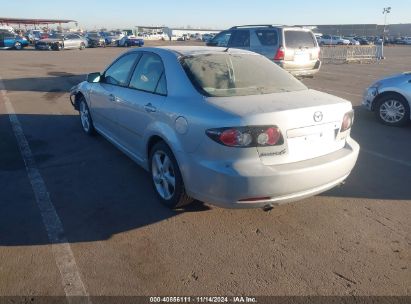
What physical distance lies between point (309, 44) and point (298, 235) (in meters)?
9.43

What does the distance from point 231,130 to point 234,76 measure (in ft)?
3.49

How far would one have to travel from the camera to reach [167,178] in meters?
3.75

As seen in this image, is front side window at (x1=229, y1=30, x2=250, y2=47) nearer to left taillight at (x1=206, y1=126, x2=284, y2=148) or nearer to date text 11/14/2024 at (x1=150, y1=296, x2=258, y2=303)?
left taillight at (x1=206, y1=126, x2=284, y2=148)

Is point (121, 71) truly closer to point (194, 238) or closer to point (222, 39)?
point (194, 238)

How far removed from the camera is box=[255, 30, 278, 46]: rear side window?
37.0 feet

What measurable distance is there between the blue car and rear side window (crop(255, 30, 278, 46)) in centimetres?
3109

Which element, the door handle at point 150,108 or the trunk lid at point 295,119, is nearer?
the trunk lid at point 295,119

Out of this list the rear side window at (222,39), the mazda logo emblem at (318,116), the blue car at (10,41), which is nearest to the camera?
the mazda logo emblem at (318,116)

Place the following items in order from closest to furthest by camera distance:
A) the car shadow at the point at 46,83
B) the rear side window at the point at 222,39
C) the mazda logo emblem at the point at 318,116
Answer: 1. the mazda logo emblem at the point at 318,116
2. the car shadow at the point at 46,83
3. the rear side window at the point at 222,39

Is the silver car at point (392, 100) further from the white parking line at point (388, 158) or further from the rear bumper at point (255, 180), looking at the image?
the rear bumper at point (255, 180)

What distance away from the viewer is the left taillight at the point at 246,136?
9.64 feet

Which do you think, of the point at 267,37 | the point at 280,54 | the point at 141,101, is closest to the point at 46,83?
the point at 267,37

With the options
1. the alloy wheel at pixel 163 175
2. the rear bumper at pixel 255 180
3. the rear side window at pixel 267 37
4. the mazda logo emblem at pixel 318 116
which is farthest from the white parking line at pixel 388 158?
the rear side window at pixel 267 37

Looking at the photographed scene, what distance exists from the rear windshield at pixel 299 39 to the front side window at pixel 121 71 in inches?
284
